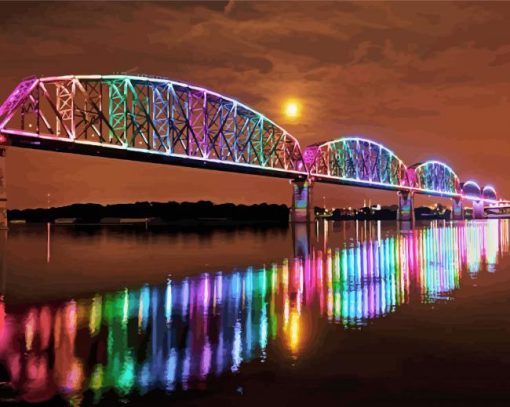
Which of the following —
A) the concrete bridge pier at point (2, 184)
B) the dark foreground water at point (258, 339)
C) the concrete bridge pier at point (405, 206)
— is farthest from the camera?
the concrete bridge pier at point (405, 206)

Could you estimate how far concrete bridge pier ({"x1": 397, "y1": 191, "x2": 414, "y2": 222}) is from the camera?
602 feet

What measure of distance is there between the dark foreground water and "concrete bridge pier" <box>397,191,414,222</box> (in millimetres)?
159125

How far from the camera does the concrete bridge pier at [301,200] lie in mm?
144375

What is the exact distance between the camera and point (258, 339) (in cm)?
1437

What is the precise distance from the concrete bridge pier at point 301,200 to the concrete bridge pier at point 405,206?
48147 mm

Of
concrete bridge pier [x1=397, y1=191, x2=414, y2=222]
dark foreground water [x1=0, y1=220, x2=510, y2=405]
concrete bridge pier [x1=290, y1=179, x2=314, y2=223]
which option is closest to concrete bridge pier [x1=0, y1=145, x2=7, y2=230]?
dark foreground water [x1=0, y1=220, x2=510, y2=405]

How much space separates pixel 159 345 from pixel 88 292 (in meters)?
10.8

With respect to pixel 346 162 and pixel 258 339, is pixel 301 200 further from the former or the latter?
pixel 258 339

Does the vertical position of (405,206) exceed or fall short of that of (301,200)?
it exceeds it

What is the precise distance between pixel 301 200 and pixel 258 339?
133m

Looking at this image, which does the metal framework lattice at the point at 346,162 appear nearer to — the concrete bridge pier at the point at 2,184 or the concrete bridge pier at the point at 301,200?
the concrete bridge pier at the point at 301,200

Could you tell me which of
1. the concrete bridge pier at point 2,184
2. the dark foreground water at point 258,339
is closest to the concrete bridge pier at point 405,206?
the concrete bridge pier at point 2,184

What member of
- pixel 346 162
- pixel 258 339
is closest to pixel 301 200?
pixel 346 162

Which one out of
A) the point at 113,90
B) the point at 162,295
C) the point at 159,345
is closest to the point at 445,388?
the point at 159,345
